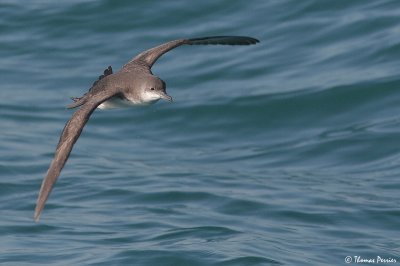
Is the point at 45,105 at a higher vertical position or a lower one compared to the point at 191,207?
higher

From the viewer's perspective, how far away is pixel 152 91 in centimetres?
906

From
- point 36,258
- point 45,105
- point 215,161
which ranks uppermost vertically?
point 45,105

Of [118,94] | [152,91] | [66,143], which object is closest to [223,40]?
[152,91]

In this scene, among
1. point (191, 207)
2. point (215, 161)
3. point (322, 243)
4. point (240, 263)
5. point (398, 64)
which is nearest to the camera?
point (240, 263)

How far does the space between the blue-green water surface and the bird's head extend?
1.62 metres

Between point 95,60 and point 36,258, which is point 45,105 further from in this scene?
point 36,258

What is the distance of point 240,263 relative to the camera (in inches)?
383

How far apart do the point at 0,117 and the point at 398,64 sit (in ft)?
17.2

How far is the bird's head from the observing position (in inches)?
356

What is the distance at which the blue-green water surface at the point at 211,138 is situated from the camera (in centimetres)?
1062

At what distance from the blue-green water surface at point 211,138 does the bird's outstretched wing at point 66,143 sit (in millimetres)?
1913

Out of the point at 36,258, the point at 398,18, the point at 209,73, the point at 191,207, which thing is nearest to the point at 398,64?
the point at 398,18

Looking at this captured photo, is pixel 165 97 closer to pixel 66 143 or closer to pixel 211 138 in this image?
pixel 66 143

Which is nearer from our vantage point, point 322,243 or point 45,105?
point 322,243
